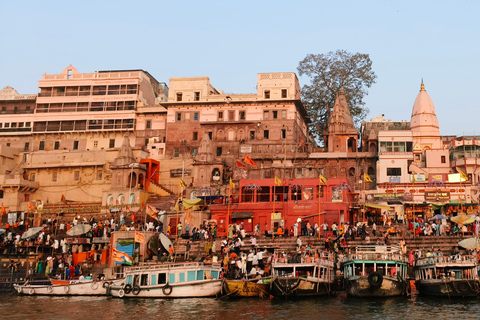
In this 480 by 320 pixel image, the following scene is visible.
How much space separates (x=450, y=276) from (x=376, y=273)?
372 cm

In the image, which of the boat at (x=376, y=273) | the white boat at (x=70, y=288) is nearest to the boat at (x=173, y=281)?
the white boat at (x=70, y=288)

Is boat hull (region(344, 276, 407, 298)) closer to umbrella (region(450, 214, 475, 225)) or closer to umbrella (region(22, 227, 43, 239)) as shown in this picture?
umbrella (region(450, 214, 475, 225))

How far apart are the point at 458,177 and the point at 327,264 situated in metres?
23.6

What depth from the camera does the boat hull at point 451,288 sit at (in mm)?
28312

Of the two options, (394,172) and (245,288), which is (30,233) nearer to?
(245,288)

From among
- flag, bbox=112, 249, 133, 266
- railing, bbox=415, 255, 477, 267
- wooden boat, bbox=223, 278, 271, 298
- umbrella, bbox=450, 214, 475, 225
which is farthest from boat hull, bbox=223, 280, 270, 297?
umbrella, bbox=450, 214, 475, 225

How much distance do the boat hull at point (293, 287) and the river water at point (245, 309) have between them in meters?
0.54

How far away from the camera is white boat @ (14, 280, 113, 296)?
32.8 meters

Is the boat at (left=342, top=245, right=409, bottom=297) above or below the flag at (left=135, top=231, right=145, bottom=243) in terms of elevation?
below

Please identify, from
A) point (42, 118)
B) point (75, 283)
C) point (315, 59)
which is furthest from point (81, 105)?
point (75, 283)

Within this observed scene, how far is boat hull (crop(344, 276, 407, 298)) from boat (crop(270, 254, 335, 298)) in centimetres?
157

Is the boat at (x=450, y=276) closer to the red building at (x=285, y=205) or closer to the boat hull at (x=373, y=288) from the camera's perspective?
the boat hull at (x=373, y=288)

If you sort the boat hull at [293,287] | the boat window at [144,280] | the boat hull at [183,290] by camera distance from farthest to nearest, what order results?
1. the boat window at [144,280]
2. the boat hull at [183,290]
3. the boat hull at [293,287]

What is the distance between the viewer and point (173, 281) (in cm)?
3061
